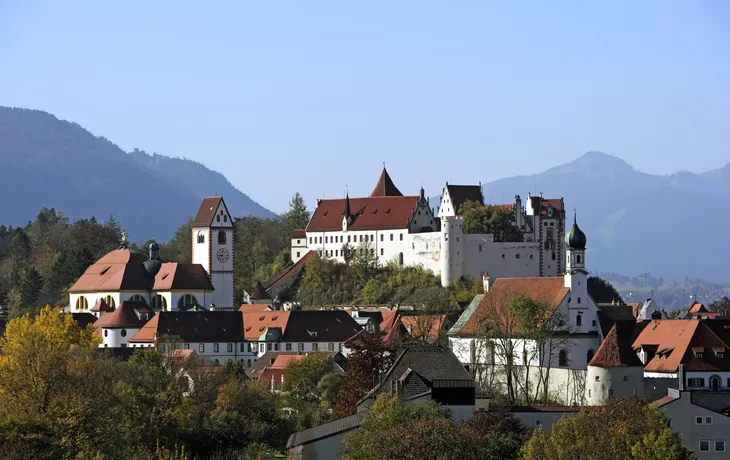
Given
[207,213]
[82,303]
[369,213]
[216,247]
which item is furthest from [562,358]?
[369,213]

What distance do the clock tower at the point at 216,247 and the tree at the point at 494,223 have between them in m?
19.4

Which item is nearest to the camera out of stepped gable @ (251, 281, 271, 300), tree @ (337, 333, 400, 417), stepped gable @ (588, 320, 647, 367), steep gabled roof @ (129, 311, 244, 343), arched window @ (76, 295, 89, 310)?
tree @ (337, 333, 400, 417)

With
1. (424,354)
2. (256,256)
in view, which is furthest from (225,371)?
(256,256)

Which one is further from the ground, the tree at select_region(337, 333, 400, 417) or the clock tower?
the clock tower

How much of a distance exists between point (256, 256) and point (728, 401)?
269 feet

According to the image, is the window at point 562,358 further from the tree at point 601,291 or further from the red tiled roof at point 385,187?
the red tiled roof at point 385,187

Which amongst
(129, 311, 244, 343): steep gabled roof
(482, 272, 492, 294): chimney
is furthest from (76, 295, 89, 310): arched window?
(482, 272, 492, 294): chimney

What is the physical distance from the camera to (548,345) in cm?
8000

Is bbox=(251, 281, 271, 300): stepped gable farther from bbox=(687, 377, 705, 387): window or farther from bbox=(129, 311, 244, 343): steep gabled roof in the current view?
bbox=(687, 377, 705, 387): window

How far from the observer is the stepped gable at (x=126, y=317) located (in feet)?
355

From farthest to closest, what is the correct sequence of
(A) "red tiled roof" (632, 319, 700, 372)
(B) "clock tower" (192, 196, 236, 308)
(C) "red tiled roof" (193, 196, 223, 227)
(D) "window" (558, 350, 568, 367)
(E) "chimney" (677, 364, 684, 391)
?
(C) "red tiled roof" (193, 196, 223, 227)
(B) "clock tower" (192, 196, 236, 308)
(D) "window" (558, 350, 568, 367)
(A) "red tiled roof" (632, 319, 700, 372)
(E) "chimney" (677, 364, 684, 391)

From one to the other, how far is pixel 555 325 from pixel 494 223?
46.4 metres

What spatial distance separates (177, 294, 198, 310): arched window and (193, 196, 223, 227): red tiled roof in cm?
1128

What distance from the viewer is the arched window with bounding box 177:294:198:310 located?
386 ft
